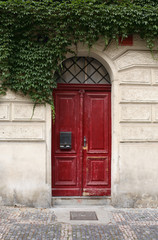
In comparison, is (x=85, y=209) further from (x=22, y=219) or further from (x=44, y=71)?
(x=44, y=71)

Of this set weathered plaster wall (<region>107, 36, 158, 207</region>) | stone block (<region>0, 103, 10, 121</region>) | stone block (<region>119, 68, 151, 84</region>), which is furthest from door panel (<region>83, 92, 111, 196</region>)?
stone block (<region>0, 103, 10, 121</region>)

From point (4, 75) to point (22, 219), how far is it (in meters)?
3.22

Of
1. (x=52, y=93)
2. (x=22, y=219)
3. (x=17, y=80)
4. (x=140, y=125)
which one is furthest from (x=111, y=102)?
(x=22, y=219)

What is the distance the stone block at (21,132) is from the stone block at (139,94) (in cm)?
223

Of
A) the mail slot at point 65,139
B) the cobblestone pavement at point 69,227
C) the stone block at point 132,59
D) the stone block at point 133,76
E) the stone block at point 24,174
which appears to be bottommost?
the cobblestone pavement at point 69,227

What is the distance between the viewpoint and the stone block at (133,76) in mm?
6113

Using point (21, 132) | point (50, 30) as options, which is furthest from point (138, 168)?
point (50, 30)

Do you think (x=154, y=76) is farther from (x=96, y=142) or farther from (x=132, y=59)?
(x=96, y=142)

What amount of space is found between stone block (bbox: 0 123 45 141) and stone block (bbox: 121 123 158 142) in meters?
2.03

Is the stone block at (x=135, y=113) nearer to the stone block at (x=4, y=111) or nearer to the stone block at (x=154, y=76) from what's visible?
the stone block at (x=154, y=76)

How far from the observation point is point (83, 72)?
6.43 metres

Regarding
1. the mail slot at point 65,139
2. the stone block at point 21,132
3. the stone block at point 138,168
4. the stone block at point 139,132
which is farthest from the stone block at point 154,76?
the stone block at point 21,132

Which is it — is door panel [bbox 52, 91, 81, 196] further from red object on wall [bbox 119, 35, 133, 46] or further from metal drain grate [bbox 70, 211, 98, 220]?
red object on wall [bbox 119, 35, 133, 46]

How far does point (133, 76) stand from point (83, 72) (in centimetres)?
130
